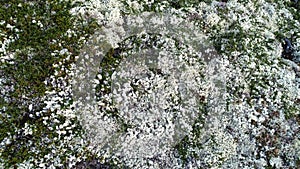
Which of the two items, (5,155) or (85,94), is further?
(85,94)

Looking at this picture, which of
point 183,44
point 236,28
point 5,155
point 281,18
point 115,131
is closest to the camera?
point 5,155

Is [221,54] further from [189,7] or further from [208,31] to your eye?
[189,7]

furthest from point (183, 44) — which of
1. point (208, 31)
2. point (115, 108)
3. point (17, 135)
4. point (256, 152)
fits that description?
point (17, 135)

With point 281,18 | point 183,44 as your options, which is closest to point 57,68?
point 183,44

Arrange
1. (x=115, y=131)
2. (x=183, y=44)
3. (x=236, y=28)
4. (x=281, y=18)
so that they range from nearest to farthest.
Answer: (x=115, y=131)
(x=183, y=44)
(x=236, y=28)
(x=281, y=18)

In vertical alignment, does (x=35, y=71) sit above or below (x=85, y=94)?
above

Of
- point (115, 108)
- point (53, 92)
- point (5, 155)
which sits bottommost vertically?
point (5, 155)

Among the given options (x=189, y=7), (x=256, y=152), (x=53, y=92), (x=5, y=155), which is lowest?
(x=256, y=152)

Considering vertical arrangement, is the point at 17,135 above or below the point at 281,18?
below

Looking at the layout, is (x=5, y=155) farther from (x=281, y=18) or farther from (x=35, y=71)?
(x=281, y=18)
